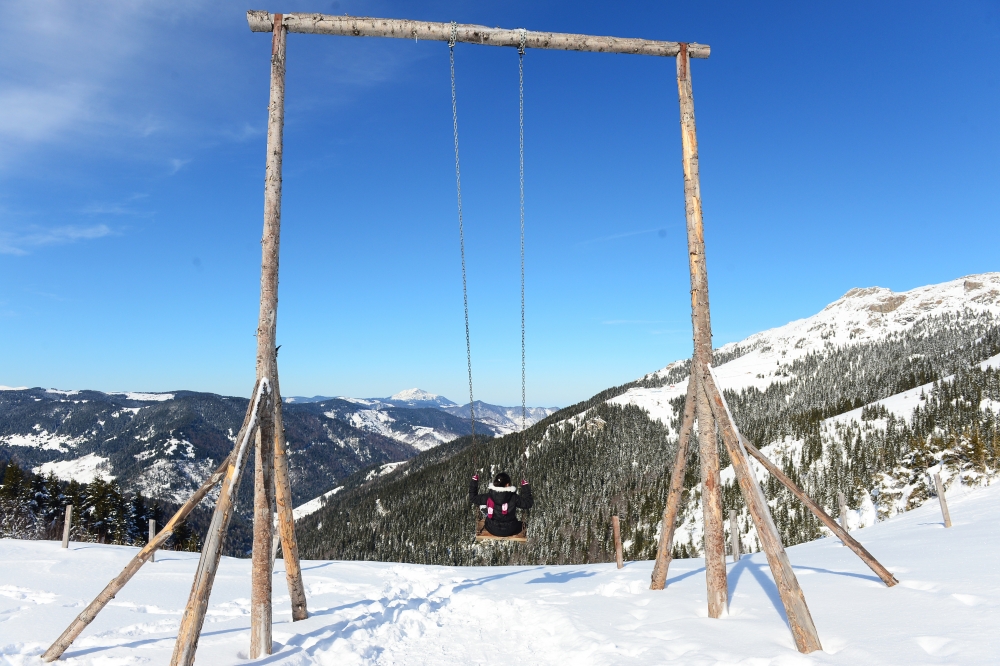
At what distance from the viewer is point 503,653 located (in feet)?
23.6

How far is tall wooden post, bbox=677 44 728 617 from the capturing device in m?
8.05

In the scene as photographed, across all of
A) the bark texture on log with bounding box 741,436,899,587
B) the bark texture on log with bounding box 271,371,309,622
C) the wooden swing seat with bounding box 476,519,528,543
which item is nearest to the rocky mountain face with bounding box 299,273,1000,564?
the bark texture on log with bounding box 741,436,899,587

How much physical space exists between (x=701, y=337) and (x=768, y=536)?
3.09 metres

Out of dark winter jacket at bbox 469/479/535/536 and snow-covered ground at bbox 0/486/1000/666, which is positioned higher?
dark winter jacket at bbox 469/479/535/536

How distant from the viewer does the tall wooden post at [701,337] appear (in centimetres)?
805

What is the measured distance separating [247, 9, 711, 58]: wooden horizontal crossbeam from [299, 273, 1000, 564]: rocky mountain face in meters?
38.0

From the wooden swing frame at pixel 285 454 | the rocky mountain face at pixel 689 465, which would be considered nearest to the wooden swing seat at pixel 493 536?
the wooden swing frame at pixel 285 454

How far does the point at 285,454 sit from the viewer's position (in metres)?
8.16

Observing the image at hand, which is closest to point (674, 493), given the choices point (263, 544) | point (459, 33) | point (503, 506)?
point (503, 506)

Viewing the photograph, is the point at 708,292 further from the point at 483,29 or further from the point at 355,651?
the point at 355,651

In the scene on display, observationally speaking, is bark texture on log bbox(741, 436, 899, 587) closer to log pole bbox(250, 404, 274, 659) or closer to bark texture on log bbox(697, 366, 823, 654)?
bark texture on log bbox(697, 366, 823, 654)

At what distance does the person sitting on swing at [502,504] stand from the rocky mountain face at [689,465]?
121 ft

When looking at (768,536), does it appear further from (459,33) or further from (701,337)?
(459,33)

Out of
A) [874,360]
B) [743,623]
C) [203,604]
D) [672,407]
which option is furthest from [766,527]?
[874,360]
